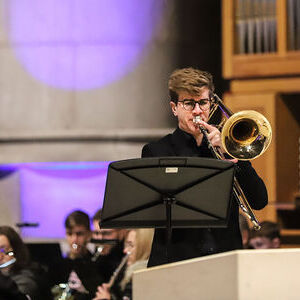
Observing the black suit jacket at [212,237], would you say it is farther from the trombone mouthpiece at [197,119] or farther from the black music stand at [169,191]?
the trombone mouthpiece at [197,119]

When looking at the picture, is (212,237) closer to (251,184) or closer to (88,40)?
(251,184)

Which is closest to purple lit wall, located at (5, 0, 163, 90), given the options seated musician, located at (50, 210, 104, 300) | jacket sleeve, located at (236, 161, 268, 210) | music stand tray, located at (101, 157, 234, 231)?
seated musician, located at (50, 210, 104, 300)

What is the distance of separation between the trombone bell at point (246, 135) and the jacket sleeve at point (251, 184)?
3.1 inches

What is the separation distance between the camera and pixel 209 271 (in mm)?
2395

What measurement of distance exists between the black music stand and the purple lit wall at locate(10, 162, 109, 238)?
17.0 feet

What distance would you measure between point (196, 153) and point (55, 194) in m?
5.13

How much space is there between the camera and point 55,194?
8.60 m

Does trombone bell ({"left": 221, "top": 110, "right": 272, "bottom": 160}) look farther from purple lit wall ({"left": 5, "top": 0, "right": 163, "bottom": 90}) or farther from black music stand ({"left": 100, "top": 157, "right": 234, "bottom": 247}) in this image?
purple lit wall ({"left": 5, "top": 0, "right": 163, "bottom": 90})

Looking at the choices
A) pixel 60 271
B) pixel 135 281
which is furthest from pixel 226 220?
pixel 60 271

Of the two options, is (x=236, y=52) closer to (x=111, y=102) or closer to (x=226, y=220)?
(x=111, y=102)

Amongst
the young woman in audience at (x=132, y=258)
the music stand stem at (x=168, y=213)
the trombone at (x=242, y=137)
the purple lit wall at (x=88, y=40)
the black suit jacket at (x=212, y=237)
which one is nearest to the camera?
the music stand stem at (x=168, y=213)

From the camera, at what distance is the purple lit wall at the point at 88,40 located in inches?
324

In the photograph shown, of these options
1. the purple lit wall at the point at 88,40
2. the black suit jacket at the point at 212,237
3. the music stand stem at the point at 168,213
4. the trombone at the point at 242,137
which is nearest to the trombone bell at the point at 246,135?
the trombone at the point at 242,137

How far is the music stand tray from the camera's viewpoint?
129 inches
